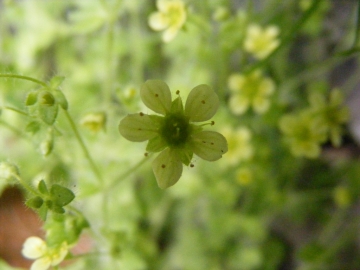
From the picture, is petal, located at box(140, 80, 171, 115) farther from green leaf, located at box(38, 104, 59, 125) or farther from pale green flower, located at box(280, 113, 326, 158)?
pale green flower, located at box(280, 113, 326, 158)

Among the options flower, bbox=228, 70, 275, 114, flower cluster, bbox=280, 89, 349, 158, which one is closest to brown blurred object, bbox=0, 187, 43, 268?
flower, bbox=228, 70, 275, 114

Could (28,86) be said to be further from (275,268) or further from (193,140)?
(275,268)

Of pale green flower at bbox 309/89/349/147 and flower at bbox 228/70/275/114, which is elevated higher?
flower at bbox 228/70/275/114

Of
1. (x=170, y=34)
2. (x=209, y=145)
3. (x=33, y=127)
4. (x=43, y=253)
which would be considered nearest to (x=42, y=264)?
(x=43, y=253)

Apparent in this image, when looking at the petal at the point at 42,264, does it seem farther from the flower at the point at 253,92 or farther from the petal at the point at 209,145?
the flower at the point at 253,92

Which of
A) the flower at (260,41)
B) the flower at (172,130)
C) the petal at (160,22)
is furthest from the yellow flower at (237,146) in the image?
the flower at (172,130)

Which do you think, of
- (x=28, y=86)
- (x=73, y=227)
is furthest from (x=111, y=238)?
(x=28, y=86)

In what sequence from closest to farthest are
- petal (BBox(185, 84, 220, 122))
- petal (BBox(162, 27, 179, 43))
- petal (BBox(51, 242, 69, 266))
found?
petal (BBox(185, 84, 220, 122)) → petal (BBox(51, 242, 69, 266)) → petal (BBox(162, 27, 179, 43))
